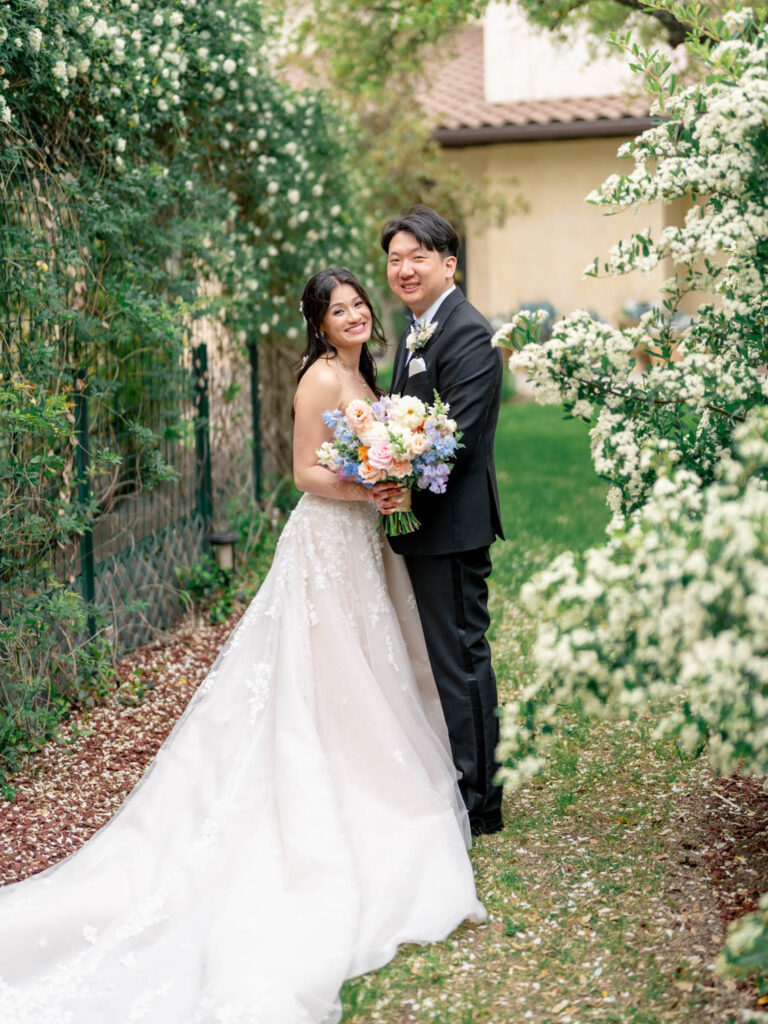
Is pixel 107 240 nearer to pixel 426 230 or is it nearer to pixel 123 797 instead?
pixel 426 230

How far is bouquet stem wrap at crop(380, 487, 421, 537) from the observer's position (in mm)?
3824

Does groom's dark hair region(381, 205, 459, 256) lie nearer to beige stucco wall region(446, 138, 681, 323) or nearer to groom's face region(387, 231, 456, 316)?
groom's face region(387, 231, 456, 316)

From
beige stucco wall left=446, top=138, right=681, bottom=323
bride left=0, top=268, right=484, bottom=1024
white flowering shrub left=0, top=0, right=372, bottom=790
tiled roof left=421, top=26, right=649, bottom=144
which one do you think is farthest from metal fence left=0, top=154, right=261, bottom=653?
beige stucco wall left=446, top=138, right=681, bottom=323

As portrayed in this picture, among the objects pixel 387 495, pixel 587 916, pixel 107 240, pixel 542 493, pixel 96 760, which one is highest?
pixel 107 240

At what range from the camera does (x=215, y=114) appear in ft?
21.3

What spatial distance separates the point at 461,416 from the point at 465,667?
89 cm

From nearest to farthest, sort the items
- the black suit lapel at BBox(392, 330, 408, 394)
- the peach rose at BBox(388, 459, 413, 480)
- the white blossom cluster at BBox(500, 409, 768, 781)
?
the white blossom cluster at BBox(500, 409, 768, 781)
the peach rose at BBox(388, 459, 413, 480)
the black suit lapel at BBox(392, 330, 408, 394)

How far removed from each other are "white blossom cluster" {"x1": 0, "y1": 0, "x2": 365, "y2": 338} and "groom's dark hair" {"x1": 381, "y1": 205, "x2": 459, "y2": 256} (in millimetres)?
1527

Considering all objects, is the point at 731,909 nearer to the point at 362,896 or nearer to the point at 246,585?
the point at 362,896

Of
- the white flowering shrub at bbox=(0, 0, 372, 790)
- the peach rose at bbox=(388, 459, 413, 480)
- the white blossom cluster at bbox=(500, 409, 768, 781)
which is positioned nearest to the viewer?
the white blossom cluster at bbox=(500, 409, 768, 781)

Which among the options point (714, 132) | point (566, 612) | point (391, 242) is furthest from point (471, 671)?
point (714, 132)

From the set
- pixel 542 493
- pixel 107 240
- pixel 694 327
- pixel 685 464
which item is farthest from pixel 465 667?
pixel 542 493

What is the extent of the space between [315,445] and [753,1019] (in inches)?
90.3

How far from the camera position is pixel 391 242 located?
4039 millimetres
